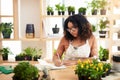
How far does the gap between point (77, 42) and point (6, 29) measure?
5.43 ft

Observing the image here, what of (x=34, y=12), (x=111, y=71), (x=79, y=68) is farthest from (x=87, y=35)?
(x=34, y=12)

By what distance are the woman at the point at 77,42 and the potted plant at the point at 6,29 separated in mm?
1390

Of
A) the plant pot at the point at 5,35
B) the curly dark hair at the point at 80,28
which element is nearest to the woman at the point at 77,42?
the curly dark hair at the point at 80,28

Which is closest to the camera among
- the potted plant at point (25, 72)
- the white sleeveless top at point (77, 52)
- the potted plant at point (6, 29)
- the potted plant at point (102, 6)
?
the potted plant at point (25, 72)

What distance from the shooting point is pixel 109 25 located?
167 inches

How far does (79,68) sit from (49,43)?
284 cm

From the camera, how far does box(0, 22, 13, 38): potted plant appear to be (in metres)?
4.14

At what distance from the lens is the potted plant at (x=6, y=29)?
414 cm

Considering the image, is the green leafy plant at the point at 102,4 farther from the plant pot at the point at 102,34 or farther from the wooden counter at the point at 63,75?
the wooden counter at the point at 63,75

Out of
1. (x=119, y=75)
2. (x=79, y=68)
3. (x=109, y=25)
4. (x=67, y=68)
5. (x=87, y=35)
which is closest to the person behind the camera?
(x=79, y=68)

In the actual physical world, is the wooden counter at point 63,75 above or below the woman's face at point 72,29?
below

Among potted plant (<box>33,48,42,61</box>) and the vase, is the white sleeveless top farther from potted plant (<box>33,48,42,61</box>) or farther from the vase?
the vase

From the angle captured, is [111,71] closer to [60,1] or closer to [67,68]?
[67,68]

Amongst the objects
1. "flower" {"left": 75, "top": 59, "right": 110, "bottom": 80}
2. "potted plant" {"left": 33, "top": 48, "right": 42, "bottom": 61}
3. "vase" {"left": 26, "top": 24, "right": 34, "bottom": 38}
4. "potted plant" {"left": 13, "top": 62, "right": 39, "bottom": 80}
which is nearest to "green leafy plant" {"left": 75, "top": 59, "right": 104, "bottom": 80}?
"flower" {"left": 75, "top": 59, "right": 110, "bottom": 80}
